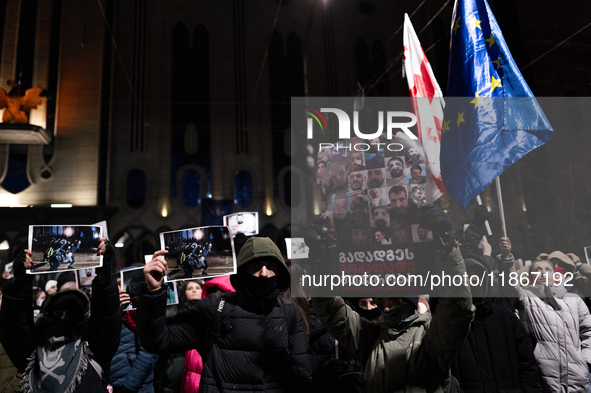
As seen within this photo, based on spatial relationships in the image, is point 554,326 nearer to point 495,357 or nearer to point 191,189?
point 495,357

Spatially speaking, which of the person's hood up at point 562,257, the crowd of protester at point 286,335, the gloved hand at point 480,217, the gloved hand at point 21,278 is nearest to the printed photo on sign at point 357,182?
the crowd of protester at point 286,335

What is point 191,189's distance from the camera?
49.9ft

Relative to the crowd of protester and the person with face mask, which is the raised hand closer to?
the crowd of protester

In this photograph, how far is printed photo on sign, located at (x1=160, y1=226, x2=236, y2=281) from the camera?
2.79 metres

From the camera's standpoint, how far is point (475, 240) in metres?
3.29

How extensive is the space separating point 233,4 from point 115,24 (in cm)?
426

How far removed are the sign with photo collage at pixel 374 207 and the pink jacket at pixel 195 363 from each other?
2.72 ft

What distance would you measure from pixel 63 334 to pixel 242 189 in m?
12.8

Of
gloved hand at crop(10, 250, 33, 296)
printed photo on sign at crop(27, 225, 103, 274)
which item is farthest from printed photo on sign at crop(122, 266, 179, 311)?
gloved hand at crop(10, 250, 33, 296)

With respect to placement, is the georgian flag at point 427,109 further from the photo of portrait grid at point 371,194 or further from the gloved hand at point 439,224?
the gloved hand at point 439,224

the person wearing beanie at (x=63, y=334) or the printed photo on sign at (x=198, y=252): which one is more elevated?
the printed photo on sign at (x=198, y=252)

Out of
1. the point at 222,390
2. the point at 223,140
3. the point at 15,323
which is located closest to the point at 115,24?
the point at 223,140

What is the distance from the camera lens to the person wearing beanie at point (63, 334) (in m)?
2.78

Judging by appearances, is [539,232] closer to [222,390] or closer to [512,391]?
[512,391]
